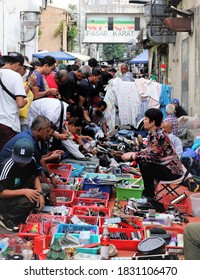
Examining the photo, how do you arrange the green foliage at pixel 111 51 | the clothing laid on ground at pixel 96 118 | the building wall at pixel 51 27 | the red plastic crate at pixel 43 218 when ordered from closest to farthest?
the red plastic crate at pixel 43 218, the clothing laid on ground at pixel 96 118, the building wall at pixel 51 27, the green foliage at pixel 111 51

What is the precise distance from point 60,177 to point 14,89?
1684mm

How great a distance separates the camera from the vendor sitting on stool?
742 centimetres

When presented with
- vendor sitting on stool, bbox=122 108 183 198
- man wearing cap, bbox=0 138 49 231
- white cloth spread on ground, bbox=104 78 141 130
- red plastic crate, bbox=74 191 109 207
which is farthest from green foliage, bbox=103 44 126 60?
man wearing cap, bbox=0 138 49 231

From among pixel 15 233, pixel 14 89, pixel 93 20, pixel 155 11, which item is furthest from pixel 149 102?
pixel 93 20

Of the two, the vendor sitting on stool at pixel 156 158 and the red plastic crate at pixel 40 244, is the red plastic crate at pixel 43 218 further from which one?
the vendor sitting on stool at pixel 156 158

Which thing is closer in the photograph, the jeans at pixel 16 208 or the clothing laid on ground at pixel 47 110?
the jeans at pixel 16 208

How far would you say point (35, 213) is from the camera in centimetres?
623

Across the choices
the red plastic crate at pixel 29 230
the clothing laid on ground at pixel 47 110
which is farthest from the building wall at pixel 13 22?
the red plastic crate at pixel 29 230

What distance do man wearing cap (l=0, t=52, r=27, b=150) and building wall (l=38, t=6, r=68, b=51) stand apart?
1062 inches

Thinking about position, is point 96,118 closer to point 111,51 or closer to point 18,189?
point 18,189

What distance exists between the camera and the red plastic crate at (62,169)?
26.0ft

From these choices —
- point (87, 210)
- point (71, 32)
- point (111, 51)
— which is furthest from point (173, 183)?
point (111, 51)

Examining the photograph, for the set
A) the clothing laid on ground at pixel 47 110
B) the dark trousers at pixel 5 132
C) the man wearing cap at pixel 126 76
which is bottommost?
the dark trousers at pixel 5 132

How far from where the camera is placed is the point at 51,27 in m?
34.3
